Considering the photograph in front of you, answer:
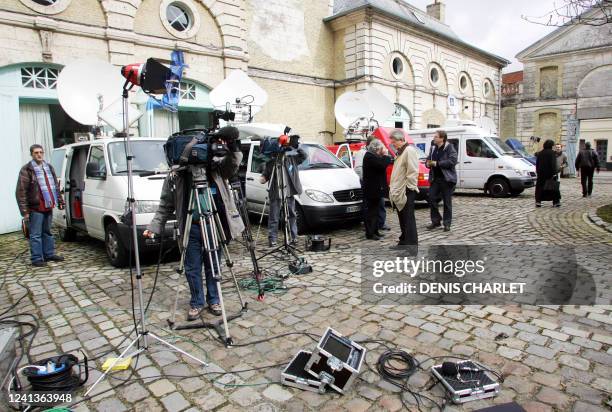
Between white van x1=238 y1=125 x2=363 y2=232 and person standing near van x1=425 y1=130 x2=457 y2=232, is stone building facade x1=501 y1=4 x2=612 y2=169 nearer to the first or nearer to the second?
person standing near van x1=425 y1=130 x2=457 y2=232

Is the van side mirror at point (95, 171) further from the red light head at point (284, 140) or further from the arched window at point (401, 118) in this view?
the arched window at point (401, 118)

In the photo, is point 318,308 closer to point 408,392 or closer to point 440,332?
point 440,332

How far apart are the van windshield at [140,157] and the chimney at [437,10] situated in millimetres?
29036

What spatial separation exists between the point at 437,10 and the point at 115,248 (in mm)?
30867

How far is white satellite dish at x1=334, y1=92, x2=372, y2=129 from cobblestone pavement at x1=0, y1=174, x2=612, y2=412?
8.69 metres

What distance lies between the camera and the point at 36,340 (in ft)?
12.7

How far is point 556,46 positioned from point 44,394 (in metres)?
38.4

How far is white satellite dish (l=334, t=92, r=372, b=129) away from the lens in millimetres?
14352

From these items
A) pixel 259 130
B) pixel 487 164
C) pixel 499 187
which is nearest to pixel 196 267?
Answer: pixel 259 130

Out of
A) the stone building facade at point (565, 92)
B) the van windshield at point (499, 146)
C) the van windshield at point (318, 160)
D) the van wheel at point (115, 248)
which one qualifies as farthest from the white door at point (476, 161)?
the stone building facade at point (565, 92)

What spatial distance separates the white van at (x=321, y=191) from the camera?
7953 millimetres

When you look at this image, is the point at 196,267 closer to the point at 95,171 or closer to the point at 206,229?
the point at 206,229

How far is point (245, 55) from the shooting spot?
51.5ft

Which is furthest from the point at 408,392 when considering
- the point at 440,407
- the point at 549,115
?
the point at 549,115
